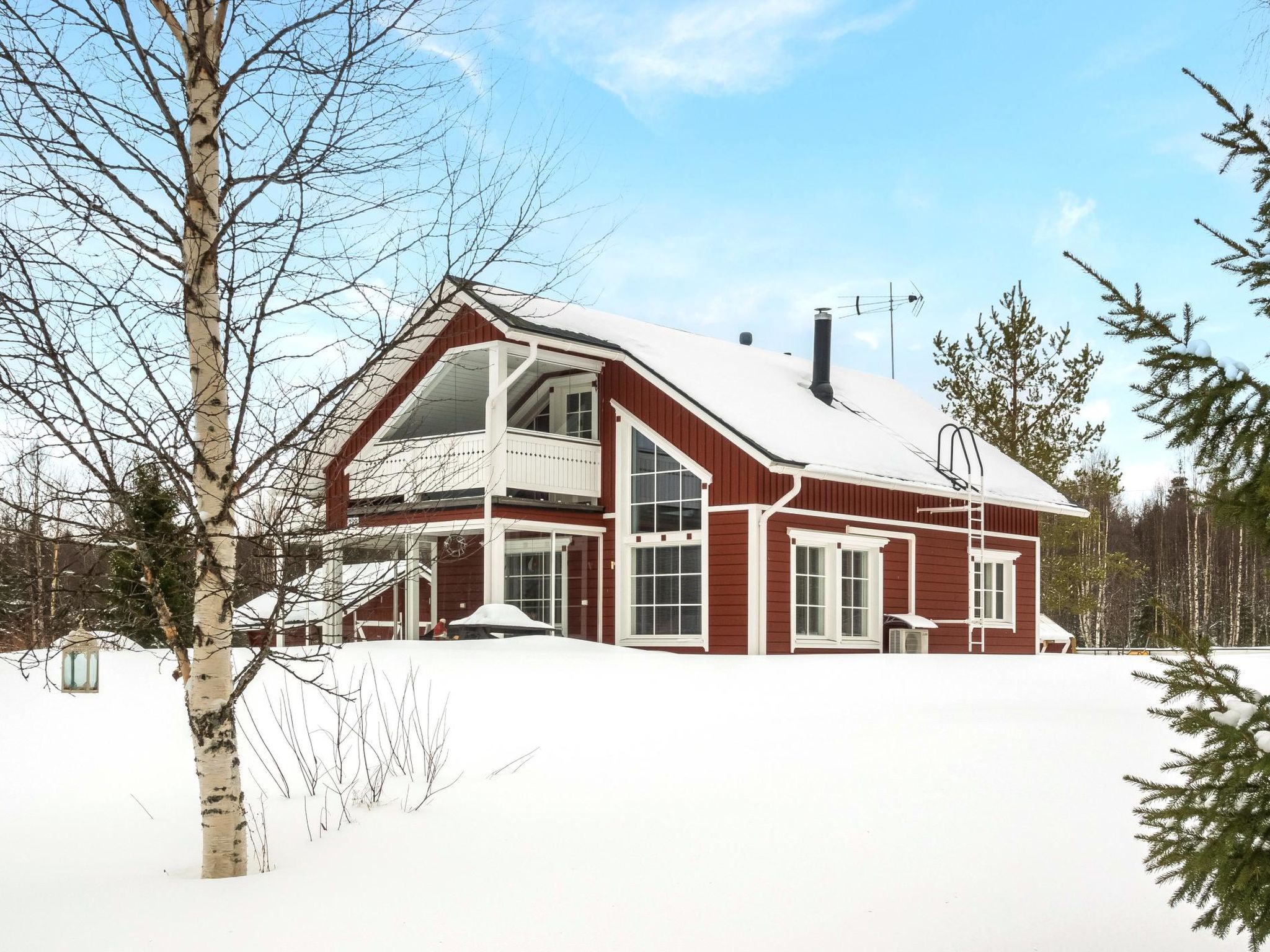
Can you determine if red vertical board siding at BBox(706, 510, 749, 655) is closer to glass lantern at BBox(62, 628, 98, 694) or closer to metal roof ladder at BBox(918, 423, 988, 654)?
metal roof ladder at BBox(918, 423, 988, 654)

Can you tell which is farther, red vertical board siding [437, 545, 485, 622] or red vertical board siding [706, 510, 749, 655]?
red vertical board siding [437, 545, 485, 622]

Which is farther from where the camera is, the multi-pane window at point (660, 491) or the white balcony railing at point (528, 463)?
the multi-pane window at point (660, 491)

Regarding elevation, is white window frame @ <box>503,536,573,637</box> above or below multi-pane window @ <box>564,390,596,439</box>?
below

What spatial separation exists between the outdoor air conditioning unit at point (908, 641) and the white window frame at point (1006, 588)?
2444 millimetres

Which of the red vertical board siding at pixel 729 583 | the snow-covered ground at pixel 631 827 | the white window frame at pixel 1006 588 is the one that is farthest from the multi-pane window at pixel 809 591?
the snow-covered ground at pixel 631 827

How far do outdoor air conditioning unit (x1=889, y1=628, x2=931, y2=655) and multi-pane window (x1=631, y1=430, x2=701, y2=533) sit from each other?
4154 millimetres

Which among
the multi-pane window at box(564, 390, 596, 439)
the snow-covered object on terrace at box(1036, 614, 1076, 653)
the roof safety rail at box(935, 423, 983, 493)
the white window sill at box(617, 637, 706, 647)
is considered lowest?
the snow-covered object on terrace at box(1036, 614, 1076, 653)

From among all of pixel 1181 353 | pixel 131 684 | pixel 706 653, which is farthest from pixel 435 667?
pixel 1181 353

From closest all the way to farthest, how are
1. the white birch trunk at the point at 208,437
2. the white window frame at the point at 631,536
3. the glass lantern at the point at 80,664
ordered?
the white birch trunk at the point at 208,437
the glass lantern at the point at 80,664
the white window frame at the point at 631,536

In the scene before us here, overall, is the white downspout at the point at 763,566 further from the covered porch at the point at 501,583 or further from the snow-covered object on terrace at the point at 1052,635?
the snow-covered object on terrace at the point at 1052,635

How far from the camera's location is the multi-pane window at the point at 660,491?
19.2 m

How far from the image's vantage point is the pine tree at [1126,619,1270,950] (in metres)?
4.60

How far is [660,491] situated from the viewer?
64.0 feet

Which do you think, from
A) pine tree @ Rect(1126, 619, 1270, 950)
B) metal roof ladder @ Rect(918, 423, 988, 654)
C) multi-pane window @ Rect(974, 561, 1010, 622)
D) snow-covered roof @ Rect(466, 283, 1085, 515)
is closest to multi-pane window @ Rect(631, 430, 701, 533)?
snow-covered roof @ Rect(466, 283, 1085, 515)
